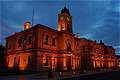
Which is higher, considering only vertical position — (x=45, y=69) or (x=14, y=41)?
(x=14, y=41)

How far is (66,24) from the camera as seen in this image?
63.7 m

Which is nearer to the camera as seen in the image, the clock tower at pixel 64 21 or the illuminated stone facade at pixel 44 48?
the illuminated stone facade at pixel 44 48

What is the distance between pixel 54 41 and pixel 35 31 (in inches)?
331

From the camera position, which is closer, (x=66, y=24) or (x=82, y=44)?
(x=66, y=24)

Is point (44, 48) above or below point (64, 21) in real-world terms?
below

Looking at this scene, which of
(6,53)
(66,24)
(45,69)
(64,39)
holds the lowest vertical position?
(45,69)

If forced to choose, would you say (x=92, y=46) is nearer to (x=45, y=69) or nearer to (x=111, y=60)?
(x=111, y=60)

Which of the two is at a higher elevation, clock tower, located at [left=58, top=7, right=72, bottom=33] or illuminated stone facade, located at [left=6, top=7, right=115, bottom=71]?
clock tower, located at [left=58, top=7, right=72, bottom=33]

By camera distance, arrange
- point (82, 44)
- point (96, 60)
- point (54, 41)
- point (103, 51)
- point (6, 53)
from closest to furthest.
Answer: point (54, 41) < point (6, 53) < point (82, 44) < point (96, 60) < point (103, 51)

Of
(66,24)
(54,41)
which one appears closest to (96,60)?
(66,24)

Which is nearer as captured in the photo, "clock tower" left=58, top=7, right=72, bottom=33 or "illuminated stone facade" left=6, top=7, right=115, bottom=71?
"illuminated stone facade" left=6, top=7, right=115, bottom=71

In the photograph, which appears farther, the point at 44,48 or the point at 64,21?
the point at 64,21

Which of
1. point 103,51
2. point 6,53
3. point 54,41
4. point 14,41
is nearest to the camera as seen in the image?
point 54,41

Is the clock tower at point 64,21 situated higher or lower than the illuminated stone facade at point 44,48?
higher
